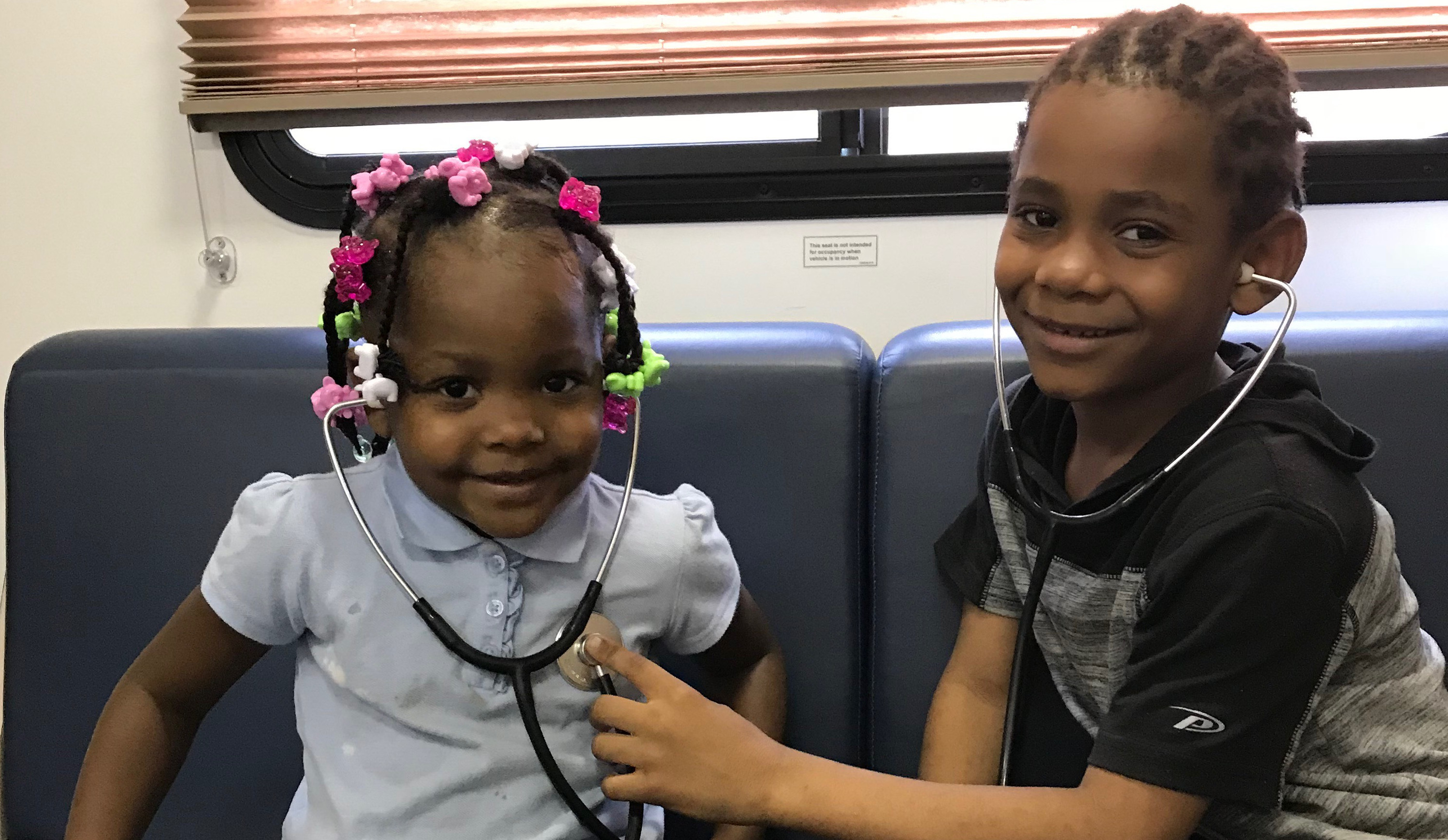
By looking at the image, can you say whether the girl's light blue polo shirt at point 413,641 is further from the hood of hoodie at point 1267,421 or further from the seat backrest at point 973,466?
the hood of hoodie at point 1267,421

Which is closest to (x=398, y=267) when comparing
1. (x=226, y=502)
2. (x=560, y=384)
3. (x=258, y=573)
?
(x=560, y=384)

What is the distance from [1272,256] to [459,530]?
76 cm

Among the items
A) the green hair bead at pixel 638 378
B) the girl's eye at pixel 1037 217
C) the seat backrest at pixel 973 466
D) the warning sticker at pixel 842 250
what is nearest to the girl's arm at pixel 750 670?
the seat backrest at pixel 973 466

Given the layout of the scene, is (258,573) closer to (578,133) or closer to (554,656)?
(554,656)

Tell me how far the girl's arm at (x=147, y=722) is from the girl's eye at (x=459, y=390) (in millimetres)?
347

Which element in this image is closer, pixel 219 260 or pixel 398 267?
pixel 398 267

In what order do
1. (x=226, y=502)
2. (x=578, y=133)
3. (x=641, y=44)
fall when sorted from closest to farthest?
(x=226, y=502) < (x=641, y=44) < (x=578, y=133)

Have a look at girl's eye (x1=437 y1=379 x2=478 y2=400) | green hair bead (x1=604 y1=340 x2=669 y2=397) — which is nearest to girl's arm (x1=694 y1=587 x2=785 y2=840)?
green hair bead (x1=604 y1=340 x2=669 y2=397)

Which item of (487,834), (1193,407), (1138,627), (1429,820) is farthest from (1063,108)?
(487,834)

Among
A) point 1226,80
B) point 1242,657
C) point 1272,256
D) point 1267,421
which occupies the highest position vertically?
point 1226,80

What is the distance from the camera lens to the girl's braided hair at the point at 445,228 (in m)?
0.92

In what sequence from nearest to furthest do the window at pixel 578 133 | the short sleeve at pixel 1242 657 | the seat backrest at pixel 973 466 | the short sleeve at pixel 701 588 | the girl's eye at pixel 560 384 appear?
the short sleeve at pixel 1242 657 < the girl's eye at pixel 560 384 < the short sleeve at pixel 701 588 < the seat backrest at pixel 973 466 < the window at pixel 578 133

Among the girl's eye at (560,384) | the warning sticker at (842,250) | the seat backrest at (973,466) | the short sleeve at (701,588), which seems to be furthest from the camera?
the warning sticker at (842,250)

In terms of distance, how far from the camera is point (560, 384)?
95cm
